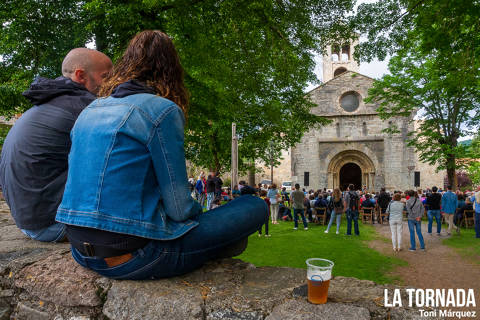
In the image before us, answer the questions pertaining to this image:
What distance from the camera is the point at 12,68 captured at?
7906 millimetres

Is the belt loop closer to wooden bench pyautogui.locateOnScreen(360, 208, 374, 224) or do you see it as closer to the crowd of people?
the crowd of people

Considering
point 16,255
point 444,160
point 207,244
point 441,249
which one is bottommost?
point 441,249

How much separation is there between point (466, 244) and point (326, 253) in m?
5.21

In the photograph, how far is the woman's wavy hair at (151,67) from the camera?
5.03 feet

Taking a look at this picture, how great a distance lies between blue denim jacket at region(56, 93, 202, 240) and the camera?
1.26m

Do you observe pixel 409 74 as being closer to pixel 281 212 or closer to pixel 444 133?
pixel 444 133

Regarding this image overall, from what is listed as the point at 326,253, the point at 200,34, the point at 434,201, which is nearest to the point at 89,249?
the point at 200,34

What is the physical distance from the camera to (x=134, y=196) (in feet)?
4.18

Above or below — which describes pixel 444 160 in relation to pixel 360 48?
below

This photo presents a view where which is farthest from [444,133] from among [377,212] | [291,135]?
[291,135]

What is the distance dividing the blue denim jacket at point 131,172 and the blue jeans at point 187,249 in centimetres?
8

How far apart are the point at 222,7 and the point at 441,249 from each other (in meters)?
8.79

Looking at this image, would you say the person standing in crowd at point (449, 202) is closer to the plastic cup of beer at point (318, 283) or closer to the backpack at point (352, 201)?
the backpack at point (352, 201)

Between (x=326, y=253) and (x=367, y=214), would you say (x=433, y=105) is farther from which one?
(x=326, y=253)
